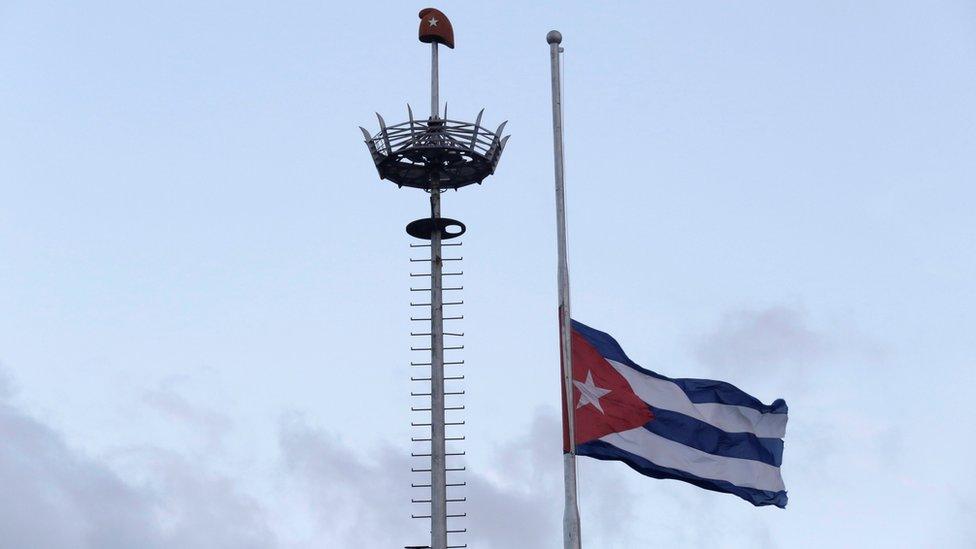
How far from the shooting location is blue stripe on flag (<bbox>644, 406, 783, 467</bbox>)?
4241cm

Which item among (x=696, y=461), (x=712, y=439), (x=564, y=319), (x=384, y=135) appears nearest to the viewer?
(x=564, y=319)

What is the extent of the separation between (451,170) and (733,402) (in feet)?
55.7

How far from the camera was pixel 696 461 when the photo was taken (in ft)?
140

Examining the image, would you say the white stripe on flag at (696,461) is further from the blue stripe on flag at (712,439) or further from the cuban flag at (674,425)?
the blue stripe on flag at (712,439)

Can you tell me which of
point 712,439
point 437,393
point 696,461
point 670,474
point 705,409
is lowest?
point 670,474

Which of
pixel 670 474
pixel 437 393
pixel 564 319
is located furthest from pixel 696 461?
pixel 437 393

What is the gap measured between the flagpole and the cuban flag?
1.03 m

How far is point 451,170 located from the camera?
5725 centimetres

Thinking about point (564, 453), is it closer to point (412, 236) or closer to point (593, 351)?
point (593, 351)

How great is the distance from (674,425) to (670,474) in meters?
1.34

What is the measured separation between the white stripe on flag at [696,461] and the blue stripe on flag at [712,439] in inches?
5.4

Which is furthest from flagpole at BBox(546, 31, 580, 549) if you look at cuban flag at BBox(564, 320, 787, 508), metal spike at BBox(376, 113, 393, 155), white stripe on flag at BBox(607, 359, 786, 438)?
metal spike at BBox(376, 113, 393, 155)

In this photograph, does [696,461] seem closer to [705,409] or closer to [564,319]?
[705,409]

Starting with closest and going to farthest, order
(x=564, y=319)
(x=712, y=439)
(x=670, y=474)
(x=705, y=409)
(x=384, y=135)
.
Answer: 1. (x=564, y=319)
2. (x=670, y=474)
3. (x=712, y=439)
4. (x=705, y=409)
5. (x=384, y=135)
